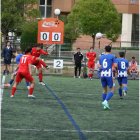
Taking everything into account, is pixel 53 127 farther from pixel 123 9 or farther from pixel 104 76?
pixel 123 9

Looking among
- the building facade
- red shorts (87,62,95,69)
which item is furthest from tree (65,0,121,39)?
red shorts (87,62,95,69)

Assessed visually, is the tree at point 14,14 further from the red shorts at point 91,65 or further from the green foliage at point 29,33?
the red shorts at point 91,65

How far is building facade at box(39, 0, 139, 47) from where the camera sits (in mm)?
69062

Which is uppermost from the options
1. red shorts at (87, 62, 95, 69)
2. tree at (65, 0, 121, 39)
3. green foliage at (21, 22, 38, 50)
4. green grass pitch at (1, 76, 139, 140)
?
tree at (65, 0, 121, 39)

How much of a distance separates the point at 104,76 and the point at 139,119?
6.98 ft

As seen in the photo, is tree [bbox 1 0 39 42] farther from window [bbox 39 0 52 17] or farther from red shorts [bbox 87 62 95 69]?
red shorts [bbox 87 62 95 69]

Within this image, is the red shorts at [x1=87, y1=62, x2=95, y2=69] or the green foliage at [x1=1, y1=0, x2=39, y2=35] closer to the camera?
the red shorts at [x1=87, y1=62, x2=95, y2=69]

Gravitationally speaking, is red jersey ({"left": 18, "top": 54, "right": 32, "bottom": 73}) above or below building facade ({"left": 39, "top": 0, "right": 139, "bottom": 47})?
below

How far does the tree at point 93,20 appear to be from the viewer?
2183 inches

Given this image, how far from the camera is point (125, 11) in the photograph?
6931cm

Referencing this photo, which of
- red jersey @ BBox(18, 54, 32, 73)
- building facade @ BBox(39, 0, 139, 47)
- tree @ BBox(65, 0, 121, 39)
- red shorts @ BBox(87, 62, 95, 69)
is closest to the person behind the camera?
red jersey @ BBox(18, 54, 32, 73)

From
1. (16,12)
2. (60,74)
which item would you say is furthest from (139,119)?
(16,12)

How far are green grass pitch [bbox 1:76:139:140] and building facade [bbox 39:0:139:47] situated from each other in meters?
50.6

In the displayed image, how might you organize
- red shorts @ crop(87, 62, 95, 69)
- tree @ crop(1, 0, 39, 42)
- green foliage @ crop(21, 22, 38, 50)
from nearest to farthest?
red shorts @ crop(87, 62, 95, 69), green foliage @ crop(21, 22, 38, 50), tree @ crop(1, 0, 39, 42)
